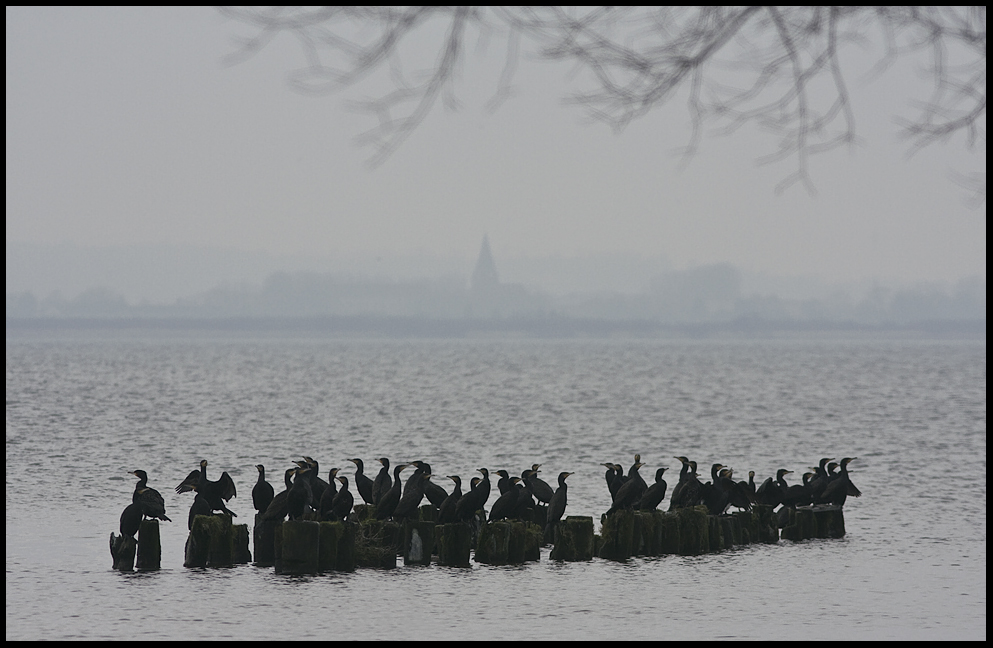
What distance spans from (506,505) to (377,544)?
1.93 m

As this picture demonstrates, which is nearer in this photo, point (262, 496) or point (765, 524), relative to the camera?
point (262, 496)

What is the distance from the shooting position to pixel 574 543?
17.1 metres

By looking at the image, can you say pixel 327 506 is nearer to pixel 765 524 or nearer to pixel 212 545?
pixel 212 545

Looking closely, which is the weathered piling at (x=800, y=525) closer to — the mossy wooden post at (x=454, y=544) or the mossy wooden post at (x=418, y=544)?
the mossy wooden post at (x=454, y=544)

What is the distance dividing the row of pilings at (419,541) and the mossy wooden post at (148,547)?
0.01m

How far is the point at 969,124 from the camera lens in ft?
23.3

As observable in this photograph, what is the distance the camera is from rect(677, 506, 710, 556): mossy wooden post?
17.9 metres

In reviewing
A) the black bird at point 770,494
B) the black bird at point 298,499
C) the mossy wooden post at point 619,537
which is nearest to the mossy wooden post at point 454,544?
the black bird at point 298,499

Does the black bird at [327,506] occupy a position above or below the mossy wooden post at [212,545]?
above

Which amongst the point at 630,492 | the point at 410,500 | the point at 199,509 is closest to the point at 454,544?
the point at 410,500

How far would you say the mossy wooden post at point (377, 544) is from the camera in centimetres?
1627

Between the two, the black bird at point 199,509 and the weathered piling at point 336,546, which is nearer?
the weathered piling at point 336,546

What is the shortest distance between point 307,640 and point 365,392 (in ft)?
246

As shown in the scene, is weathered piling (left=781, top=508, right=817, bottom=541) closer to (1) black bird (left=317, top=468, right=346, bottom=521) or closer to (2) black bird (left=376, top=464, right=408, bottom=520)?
(2) black bird (left=376, top=464, right=408, bottom=520)
